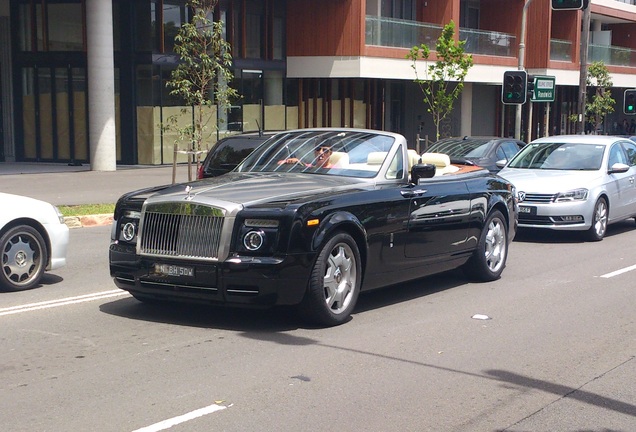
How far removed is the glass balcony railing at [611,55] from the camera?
4919cm

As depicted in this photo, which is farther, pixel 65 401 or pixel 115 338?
pixel 115 338

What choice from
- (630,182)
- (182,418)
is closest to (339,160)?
(182,418)

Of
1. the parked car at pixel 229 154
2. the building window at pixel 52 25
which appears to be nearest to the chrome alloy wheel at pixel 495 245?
the parked car at pixel 229 154

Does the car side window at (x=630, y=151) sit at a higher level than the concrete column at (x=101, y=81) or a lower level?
lower

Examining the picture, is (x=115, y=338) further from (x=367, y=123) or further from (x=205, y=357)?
(x=367, y=123)

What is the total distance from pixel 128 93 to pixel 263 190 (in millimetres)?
23650

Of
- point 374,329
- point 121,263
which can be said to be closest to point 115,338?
point 121,263

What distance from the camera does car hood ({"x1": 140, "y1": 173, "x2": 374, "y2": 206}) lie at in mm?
8156

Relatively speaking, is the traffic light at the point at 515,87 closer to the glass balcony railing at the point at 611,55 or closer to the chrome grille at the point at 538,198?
the chrome grille at the point at 538,198

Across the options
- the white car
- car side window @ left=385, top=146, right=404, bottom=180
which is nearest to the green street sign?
car side window @ left=385, top=146, right=404, bottom=180

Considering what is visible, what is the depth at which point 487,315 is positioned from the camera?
364 inches

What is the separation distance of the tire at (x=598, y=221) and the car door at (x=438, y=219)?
5608 mm

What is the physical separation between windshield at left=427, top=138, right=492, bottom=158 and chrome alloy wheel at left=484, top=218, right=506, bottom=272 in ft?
29.1

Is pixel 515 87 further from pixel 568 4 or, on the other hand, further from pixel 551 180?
pixel 551 180
